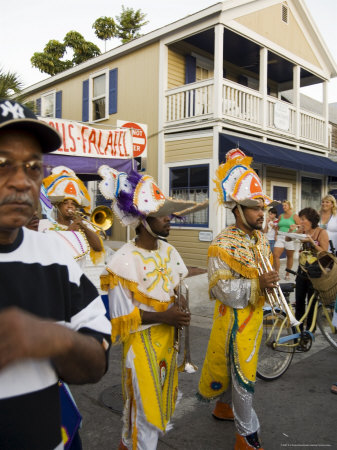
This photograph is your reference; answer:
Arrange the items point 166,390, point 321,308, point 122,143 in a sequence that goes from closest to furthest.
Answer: point 166,390 → point 321,308 → point 122,143

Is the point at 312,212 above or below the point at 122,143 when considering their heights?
below

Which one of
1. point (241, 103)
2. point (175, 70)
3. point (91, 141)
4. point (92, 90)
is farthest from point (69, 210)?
point (92, 90)

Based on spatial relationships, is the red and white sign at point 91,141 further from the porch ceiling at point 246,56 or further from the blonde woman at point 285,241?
the porch ceiling at point 246,56

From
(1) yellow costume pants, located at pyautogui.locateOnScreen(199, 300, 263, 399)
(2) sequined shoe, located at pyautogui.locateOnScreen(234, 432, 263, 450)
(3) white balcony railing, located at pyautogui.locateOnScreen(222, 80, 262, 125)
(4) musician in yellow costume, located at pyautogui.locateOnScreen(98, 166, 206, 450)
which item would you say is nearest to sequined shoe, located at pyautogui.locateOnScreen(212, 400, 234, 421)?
(1) yellow costume pants, located at pyautogui.locateOnScreen(199, 300, 263, 399)

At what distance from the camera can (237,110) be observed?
11.7 metres

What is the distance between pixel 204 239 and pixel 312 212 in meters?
5.92

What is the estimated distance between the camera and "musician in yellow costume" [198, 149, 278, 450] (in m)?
2.91

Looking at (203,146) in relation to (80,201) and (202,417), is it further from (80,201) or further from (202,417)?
(202,417)

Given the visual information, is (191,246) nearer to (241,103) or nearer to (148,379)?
(241,103)

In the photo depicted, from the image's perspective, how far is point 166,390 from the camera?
2.59 m

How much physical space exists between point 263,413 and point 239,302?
4.11 ft

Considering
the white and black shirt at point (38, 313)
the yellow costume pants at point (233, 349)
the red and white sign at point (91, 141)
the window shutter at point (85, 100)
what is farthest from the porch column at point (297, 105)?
the white and black shirt at point (38, 313)

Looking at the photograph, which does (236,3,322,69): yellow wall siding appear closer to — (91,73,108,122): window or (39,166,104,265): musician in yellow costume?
(91,73,108,122): window

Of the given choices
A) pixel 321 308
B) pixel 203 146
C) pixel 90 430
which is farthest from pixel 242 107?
pixel 90 430
